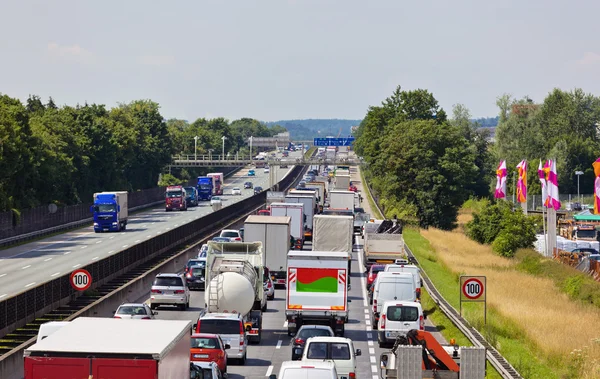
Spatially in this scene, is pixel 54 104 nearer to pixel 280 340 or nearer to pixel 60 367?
pixel 280 340

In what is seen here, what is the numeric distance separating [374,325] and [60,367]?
24.7m

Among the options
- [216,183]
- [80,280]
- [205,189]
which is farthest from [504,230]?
[216,183]

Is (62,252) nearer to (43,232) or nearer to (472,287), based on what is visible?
(43,232)

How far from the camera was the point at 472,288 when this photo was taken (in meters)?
35.2

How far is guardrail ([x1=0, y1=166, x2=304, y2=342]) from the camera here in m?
33.2

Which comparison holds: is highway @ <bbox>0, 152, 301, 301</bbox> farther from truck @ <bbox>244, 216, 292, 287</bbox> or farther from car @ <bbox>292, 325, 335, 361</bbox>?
car @ <bbox>292, 325, 335, 361</bbox>

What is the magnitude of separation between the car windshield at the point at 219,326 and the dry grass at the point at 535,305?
11.2 meters

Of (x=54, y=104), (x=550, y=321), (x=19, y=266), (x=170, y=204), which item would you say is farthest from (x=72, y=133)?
(x=550, y=321)

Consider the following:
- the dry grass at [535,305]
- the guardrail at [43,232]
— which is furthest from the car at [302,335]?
the guardrail at [43,232]

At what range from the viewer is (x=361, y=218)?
8919 centimetres

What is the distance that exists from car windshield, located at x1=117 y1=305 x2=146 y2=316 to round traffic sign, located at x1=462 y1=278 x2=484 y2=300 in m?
10.5

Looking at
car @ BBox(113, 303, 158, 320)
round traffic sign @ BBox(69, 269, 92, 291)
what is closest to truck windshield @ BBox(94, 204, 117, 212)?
round traffic sign @ BBox(69, 269, 92, 291)

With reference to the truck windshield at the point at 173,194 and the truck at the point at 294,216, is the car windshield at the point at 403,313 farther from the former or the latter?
the truck windshield at the point at 173,194

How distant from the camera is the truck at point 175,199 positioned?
124688mm
